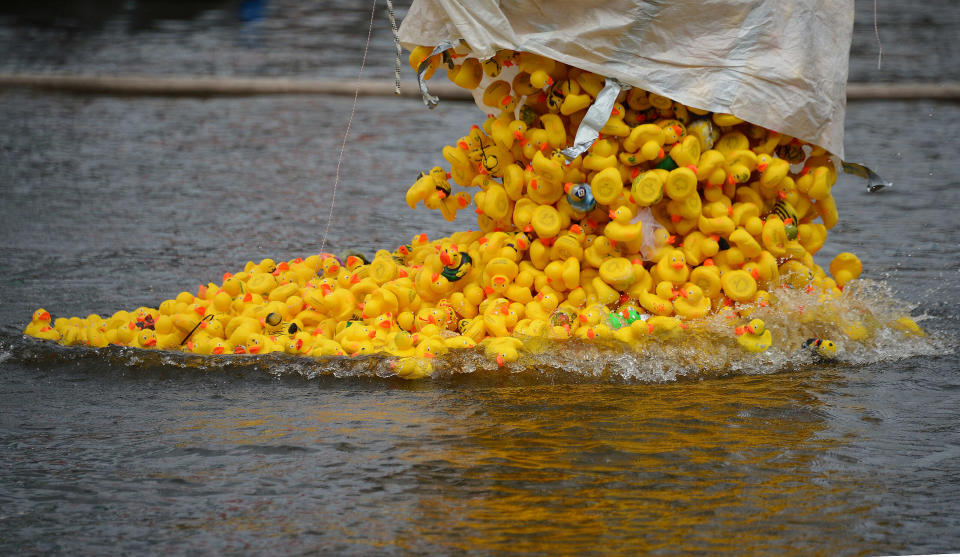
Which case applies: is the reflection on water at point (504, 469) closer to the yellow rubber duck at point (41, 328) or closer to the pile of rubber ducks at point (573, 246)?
the pile of rubber ducks at point (573, 246)

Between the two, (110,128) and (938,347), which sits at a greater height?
(110,128)

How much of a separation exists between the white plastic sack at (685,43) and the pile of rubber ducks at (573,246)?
3.7 inches

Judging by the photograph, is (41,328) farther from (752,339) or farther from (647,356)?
(752,339)

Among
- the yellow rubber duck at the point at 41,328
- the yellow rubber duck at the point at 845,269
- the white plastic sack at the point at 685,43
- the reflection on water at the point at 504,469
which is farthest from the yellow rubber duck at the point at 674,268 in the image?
the yellow rubber duck at the point at 41,328

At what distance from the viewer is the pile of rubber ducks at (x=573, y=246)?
3.89 meters

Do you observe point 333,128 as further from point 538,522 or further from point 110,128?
point 538,522

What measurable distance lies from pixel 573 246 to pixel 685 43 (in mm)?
822

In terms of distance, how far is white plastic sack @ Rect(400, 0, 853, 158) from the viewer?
3850 mm

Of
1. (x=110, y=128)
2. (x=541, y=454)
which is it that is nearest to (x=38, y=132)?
(x=110, y=128)

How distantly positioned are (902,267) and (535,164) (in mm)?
2562

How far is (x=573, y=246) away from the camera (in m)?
3.95

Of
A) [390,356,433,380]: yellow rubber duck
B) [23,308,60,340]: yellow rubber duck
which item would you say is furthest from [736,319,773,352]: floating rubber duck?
[23,308,60,340]: yellow rubber duck

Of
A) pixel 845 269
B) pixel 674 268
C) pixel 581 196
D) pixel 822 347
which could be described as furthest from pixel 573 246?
pixel 845 269

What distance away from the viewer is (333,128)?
9.03 meters
